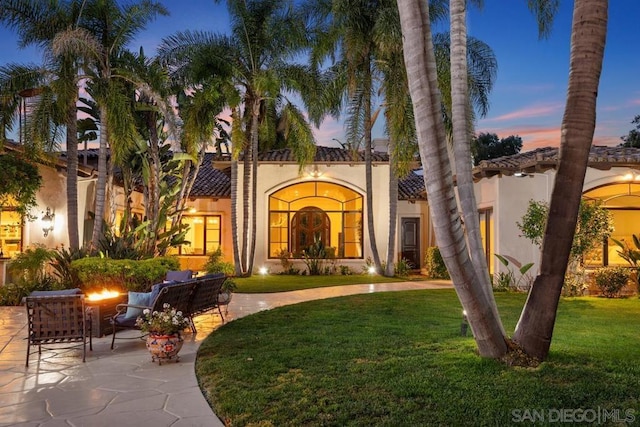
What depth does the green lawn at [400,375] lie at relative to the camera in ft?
14.6

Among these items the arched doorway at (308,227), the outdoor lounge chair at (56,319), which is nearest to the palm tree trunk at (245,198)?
the arched doorway at (308,227)

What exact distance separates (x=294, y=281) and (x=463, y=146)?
12764 millimetres

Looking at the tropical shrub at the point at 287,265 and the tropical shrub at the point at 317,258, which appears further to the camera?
the tropical shrub at the point at 287,265

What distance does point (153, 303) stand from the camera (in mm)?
7227

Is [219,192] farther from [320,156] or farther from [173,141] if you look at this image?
[173,141]

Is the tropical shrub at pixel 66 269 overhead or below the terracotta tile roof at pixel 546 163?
below

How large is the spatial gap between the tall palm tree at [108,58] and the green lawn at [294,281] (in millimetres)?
4894

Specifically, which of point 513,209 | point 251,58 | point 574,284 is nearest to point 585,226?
point 574,284

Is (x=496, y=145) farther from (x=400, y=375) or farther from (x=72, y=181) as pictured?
(x=400, y=375)

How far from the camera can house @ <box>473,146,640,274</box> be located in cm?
1476

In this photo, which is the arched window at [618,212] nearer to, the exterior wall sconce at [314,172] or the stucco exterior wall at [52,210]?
the exterior wall sconce at [314,172]

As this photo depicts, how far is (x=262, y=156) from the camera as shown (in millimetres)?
22359

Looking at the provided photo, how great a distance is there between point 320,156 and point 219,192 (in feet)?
16.7

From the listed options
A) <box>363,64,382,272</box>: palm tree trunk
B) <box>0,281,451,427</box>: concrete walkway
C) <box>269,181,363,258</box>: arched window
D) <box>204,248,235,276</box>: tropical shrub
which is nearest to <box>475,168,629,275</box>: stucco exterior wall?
<box>363,64,382,272</box>: palm tree trunk
